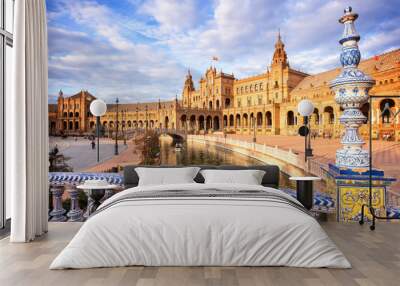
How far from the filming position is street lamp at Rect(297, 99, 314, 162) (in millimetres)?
4598

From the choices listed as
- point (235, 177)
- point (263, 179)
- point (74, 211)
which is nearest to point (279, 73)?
point (263, 179)

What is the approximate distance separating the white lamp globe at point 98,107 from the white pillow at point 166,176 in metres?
1.46

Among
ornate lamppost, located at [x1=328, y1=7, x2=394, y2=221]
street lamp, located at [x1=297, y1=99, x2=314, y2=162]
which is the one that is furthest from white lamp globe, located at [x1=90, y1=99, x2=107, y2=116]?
ornate lamppost, located at [x1=328, y1=7, x2=394, y2=221]

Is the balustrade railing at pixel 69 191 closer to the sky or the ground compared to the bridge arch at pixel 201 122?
closer to the ground

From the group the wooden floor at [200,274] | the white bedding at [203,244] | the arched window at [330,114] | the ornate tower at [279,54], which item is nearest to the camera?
the wooden floor at [200,274]

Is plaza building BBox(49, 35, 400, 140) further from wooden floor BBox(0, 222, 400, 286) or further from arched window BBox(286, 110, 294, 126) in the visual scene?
wooden floor BBox(0, 222, 400, 286)

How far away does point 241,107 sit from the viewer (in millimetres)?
5723

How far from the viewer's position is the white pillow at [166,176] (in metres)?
3.78

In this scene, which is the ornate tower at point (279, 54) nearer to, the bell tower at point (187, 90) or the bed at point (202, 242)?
the bell tower at point (187, 90)

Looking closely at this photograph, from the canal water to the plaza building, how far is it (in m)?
0.32

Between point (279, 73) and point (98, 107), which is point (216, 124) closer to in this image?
point (279, 73)

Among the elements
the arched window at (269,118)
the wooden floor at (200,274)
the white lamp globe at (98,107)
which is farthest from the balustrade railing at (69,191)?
the arched window at (269,118)

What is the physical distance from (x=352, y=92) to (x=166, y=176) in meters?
2.37

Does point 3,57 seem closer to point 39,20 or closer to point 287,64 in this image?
point 39,20
